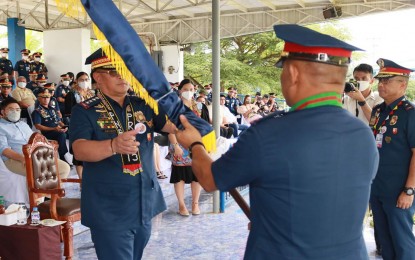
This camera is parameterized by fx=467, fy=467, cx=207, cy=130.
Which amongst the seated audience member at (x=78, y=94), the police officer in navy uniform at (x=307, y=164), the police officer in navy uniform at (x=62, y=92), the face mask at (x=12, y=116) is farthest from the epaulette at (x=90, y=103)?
the police officer in navy uniform at (x=62, y=92)

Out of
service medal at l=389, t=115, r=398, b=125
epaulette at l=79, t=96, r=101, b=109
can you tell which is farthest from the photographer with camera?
epaulette at l=79, t=96, r=101, b=109

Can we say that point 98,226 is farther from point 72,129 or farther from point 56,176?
point 56,176

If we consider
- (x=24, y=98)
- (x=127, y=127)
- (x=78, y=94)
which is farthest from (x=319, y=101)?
(x=24, y=98)

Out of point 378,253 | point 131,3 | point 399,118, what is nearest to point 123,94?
point 399,118

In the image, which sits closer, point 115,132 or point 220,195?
point 115,132

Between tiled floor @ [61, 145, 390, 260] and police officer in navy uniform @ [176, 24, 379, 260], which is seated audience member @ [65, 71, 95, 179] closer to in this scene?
tiled floor @ [61, 145, 390, 260]

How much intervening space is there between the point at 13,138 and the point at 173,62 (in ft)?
40.9

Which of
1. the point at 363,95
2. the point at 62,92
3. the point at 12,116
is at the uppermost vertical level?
the point at 62,92

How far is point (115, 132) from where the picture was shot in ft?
7.63

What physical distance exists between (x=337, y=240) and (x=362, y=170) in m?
A: 0.22

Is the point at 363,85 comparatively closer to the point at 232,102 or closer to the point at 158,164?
the point at 158,164

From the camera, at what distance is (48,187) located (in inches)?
165

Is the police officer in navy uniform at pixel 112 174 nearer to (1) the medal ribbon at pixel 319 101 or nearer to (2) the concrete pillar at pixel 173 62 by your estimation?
(1) the medal ribbon at pixel 319 101

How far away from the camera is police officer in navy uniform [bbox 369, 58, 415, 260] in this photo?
123 inches
